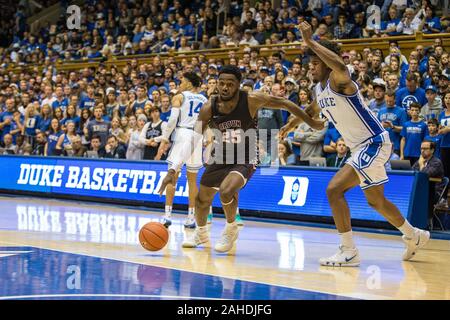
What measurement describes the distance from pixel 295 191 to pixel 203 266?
6906 mm

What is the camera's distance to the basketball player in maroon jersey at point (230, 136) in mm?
9922

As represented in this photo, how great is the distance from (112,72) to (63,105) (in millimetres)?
2085

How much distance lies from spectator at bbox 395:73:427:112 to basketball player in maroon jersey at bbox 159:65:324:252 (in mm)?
6038

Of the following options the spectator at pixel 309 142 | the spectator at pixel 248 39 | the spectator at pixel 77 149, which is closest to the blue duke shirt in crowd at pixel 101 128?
the spectator at pixel 77 149

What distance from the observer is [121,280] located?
7.45 metres

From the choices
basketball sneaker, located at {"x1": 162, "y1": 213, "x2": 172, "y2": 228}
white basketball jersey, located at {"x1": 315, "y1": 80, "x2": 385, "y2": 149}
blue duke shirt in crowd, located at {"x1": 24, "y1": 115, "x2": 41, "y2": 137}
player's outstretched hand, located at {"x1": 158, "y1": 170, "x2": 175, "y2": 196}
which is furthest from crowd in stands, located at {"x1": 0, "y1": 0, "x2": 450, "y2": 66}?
player's outstretched hand, located at {"x1": 158, "y1": 170, "x2": 175, "y2": 196}

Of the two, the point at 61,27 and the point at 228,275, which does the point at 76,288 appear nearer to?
the point at 228,275

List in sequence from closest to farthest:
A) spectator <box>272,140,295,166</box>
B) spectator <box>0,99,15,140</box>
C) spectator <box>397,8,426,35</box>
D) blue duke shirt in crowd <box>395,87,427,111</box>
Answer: blue duke shirt in crowd <box>395,87,427,111</box> → spectator <box>272,140,295,166</box> → spectator <box>397,8,426,35</box> → spectator <box>0,99,15,140</box>

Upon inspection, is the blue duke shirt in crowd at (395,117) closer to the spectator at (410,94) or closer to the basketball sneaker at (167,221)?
the spectator at (410,94)

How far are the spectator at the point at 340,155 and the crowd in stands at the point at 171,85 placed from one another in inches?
0.8

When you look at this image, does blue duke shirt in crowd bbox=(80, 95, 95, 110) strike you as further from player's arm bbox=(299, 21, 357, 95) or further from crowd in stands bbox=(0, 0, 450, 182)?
player's arm bbox=(299, 21, 357, 95)

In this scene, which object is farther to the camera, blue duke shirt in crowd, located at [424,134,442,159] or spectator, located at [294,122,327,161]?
spectator, located at [294,122,327,161]

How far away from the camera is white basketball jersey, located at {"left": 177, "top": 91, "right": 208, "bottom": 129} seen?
43.3 ft
